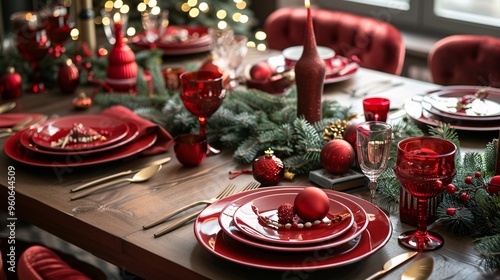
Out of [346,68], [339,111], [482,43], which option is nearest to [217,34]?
[346,68]

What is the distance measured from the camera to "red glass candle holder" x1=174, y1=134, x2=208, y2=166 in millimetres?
1590

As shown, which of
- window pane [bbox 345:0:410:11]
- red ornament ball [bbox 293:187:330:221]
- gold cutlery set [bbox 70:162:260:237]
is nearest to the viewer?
red ornament ball [bbox 293:187:330:221]

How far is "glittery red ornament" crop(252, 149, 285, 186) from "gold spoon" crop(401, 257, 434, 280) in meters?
0.38

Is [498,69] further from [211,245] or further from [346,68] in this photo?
[211,245]

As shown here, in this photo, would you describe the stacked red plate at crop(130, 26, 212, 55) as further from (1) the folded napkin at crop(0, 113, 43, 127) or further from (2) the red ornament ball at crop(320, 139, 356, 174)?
(2) the red ornament ball at crop(320, 139, 356, 174)

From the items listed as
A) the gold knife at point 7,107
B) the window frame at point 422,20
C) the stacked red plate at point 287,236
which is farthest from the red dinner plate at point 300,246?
the window frame at point 422,20

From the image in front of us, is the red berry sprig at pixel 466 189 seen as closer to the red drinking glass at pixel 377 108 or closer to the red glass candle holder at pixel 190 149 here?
the red drinking glass at pixel 377 108

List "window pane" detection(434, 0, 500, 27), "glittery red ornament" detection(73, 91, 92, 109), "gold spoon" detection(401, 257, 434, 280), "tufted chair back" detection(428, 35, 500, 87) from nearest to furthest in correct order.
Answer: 1. "gold spoon" detection(401, 257, 434, 280)
2. "glittery red ornament" detection(73, 91, 92, 109)
3. "tufted chair back" detection(428, 35, 500, 87)
4. "window pane" detection(434, 0, 500, 27)

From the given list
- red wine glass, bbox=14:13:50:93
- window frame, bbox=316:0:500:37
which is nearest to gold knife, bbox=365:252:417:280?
red wine glass, bbox=14:13:50:93

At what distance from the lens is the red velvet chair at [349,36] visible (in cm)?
255

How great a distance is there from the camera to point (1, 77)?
2232 mm

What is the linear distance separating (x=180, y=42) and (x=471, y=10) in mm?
1365

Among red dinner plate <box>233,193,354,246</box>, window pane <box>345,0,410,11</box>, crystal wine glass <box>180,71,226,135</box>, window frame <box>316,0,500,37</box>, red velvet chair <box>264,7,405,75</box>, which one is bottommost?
window frame <box>316,0,500,37</box>

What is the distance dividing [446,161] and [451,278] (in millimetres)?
184
